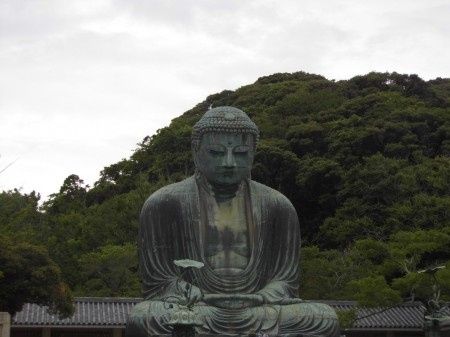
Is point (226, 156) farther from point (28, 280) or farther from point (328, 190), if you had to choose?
point (328, 190)

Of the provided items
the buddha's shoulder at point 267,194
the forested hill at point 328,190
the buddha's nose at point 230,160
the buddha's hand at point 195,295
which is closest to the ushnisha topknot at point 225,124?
the buddha's nose at point 230,160

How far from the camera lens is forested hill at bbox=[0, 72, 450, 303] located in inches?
1118

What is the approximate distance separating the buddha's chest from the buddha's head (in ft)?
1.00

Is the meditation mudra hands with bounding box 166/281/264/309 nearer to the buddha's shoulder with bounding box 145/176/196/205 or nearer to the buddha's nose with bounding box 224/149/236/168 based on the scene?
the buddha's shoulder with bounding box 145/176/196/205

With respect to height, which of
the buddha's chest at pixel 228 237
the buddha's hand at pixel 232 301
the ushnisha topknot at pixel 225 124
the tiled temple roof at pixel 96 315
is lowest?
the tiled temple roof at pixel 96 315

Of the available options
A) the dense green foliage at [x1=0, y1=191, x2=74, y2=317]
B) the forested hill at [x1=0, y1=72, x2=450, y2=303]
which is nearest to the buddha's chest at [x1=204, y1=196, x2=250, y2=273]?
the dense green foliage at [x1=0, y1=191, x2=74, y2=317]

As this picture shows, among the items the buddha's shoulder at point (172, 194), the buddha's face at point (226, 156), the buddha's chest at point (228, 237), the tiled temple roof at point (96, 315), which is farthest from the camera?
the tiled temple roof at point (96, 315)

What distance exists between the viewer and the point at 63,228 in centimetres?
3644

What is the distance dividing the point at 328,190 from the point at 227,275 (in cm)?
3104

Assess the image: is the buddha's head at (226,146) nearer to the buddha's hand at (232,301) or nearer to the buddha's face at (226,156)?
the buddha's face at (226,156)

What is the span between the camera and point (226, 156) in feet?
36.0

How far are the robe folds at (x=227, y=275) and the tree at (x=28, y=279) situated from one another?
11.8m

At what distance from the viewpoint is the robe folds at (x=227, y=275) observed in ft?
32.8

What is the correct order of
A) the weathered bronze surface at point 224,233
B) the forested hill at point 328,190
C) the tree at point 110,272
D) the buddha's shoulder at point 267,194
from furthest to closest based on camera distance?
the tree at point 110,272
the forested hill at point 328,190
the buddha's shoulder at point 267,194
the weathered bronze surface at point 224,233
